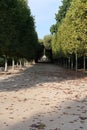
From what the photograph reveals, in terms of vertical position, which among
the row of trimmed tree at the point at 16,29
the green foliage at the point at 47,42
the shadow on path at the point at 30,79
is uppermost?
the green foliage at the point at 47,42

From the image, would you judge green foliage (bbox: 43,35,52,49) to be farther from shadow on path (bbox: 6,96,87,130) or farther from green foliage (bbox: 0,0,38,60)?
shadow on path (bbox: 6,96,87,130)

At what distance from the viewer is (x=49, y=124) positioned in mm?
11711

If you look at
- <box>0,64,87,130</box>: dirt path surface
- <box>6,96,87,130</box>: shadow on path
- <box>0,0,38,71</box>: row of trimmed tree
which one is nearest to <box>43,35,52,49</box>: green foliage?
<box>0,0,38,71</box>: row of trimmed tree

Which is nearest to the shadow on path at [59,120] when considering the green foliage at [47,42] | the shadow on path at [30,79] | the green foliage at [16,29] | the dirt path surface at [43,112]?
the dirt path surface at [43,112]

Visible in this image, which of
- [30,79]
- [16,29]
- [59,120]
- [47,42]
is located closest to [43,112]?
[59,120]

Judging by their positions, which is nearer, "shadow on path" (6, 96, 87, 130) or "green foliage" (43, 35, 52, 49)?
"shadow on path" (6, 96, 87, 130)

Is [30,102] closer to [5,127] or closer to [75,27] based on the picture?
[5,127]

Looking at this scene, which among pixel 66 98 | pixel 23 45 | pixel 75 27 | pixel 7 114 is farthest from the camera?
pixel 23 45

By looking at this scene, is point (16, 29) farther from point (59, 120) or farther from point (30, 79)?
point (59, 120)

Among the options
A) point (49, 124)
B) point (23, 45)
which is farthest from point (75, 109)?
point (23, 45)

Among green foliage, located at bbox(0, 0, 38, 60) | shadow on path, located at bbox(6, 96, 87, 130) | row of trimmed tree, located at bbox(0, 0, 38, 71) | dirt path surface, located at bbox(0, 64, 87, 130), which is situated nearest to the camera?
shadow on path, located at bbox(6, 96, 87, 130)

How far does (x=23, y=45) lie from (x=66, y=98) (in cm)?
3736

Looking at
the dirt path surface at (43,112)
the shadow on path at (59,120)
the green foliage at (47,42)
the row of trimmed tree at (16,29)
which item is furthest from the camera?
the green foliage at (47,42)

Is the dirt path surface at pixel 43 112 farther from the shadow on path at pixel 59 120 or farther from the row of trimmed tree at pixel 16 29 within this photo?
the row of trimmed tree at pixel 16 29
